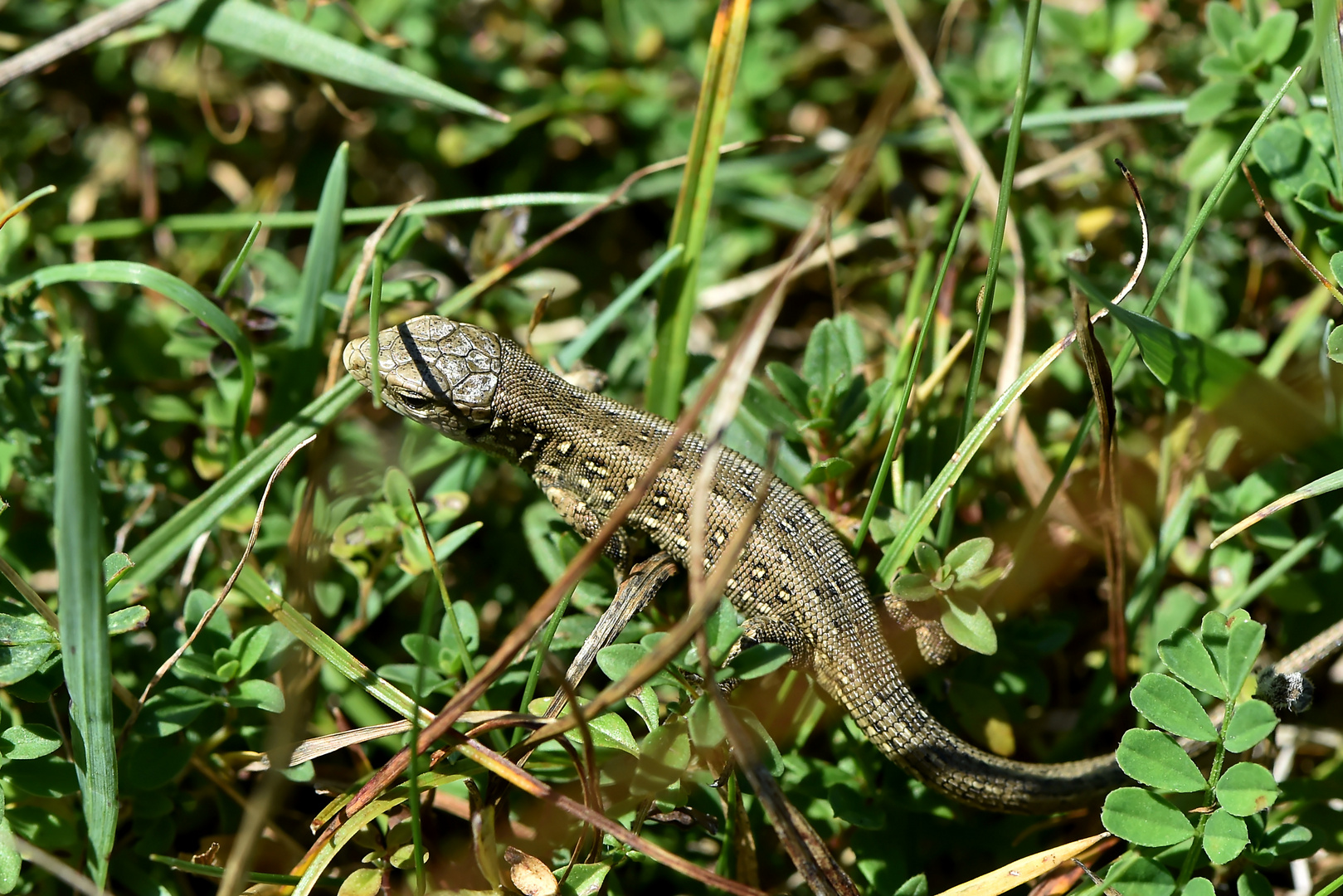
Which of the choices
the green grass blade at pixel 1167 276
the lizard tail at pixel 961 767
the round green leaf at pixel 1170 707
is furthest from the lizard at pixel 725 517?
the round green leaf at pixel 1170 707

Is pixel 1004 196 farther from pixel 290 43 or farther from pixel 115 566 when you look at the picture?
pixel 290 43

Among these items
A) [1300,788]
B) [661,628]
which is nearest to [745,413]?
[661,628]

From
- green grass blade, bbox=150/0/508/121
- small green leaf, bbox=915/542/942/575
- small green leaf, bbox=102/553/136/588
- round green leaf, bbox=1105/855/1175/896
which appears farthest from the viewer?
green grass blade, bbox=150/0/508/121

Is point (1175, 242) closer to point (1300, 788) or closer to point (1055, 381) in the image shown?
point (1055, 381)

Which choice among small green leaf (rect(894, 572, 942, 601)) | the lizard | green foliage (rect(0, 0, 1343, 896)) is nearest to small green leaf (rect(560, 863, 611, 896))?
green foliage (rect(0, 0, 1343, 896))

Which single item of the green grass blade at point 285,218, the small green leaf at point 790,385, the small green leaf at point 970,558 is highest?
the green grass blade at point 285,218

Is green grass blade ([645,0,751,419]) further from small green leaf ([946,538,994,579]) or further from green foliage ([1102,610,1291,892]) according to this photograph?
green foliage ([1102,610,1291,892])

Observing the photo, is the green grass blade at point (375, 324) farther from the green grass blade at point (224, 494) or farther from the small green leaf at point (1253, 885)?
the small green leaf at point (1253, 885)
